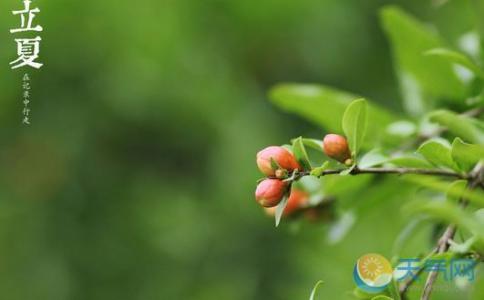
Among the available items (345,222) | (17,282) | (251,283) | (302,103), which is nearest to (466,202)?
(345,222)

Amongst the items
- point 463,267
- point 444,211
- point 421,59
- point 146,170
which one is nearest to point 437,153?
point 463,267

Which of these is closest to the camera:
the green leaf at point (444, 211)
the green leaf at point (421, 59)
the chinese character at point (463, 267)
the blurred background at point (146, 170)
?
the green leaf at point (444, 211)

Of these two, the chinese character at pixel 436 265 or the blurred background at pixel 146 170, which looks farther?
the blurred background at pixel 146 170

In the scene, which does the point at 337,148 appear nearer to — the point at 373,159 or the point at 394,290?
the point at 373,159

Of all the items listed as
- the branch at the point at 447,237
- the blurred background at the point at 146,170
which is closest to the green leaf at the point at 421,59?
the branch at the point at 447,237

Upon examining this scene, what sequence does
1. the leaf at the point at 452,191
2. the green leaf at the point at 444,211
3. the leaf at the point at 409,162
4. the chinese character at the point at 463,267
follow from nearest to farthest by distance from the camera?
the green leaf at the point at 444,211 < the leaf at the point at 452,191 < the chinese character at the point at 463,267 < the leaf at the point at 409,162

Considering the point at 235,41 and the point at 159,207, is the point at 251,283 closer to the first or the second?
the point at 159,207

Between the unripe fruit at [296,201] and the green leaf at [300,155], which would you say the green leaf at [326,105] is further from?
the green leaf at [300,155]
